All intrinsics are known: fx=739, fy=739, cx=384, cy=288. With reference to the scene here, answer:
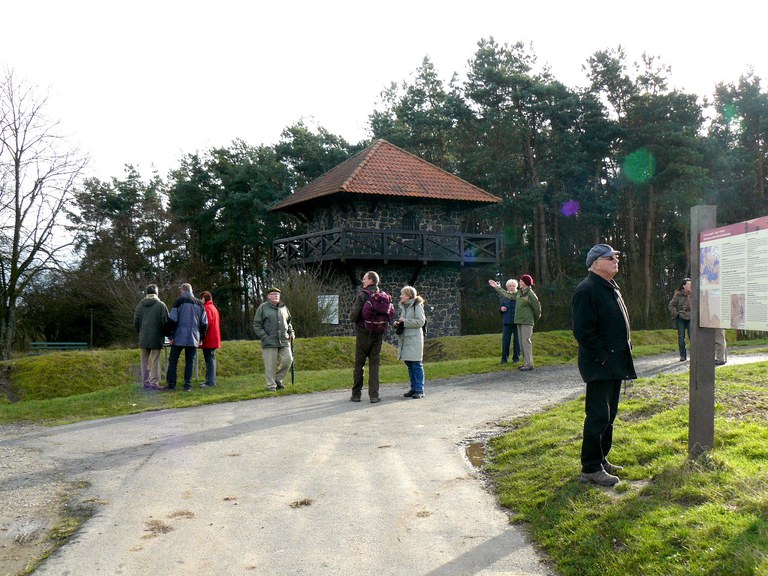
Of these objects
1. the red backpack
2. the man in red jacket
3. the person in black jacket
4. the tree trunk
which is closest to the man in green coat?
the man in red jacket

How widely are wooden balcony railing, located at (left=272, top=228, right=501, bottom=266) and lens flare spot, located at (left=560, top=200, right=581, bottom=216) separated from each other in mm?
9771

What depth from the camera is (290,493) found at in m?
6.18

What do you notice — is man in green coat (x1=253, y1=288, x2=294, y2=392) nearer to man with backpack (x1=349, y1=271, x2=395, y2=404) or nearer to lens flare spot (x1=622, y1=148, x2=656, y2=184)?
man with backpack (x1=349, y1=271, x2=395, y2=404)

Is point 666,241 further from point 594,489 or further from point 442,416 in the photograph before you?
point 594,489

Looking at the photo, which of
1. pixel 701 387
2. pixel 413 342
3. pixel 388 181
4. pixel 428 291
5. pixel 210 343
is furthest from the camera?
pixel 428 291

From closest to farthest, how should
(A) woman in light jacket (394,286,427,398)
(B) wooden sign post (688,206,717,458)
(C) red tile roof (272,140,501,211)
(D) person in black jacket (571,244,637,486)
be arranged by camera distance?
(D) person in black jacket (571,244,637,486)
(B) wooden sign post (688,206,717,458)
(A) woman in light jacket (394,286,427,398)
(C) red tile roof (272,140,501,211)

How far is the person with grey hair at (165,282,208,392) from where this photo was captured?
13.5 meters

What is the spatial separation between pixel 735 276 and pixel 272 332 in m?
8.75

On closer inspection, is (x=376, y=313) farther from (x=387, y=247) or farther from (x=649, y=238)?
(x=649, y=238)

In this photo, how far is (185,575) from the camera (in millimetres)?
4395

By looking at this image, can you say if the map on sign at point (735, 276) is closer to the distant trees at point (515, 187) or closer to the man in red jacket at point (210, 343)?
the man in red jacket at point (210, 343)

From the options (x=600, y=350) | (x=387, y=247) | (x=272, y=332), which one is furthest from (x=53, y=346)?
(x=600, y=350)

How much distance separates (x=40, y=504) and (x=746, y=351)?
16.5m

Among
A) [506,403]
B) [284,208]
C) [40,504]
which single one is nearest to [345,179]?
[284,208]
